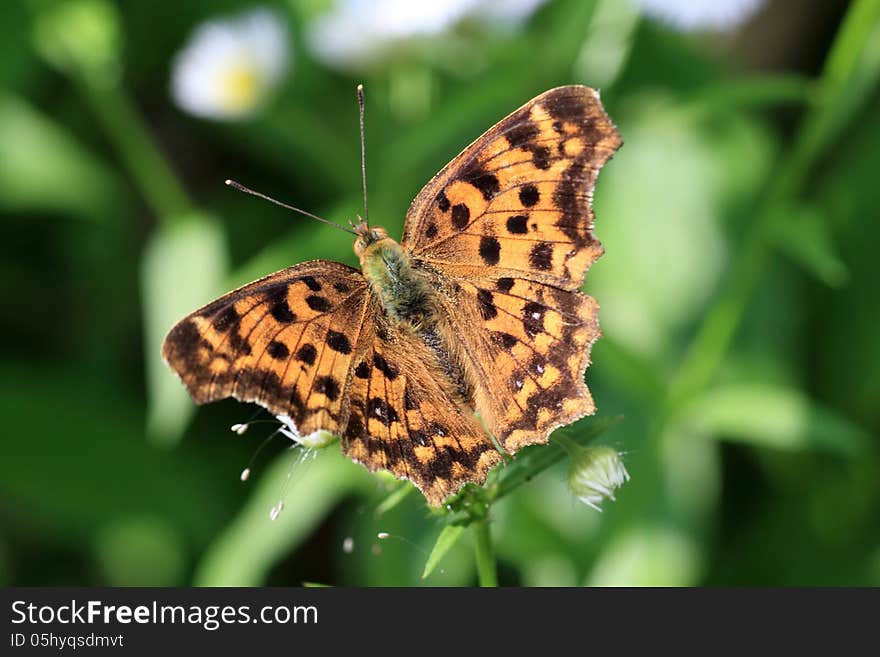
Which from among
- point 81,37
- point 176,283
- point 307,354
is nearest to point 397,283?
point 307,354

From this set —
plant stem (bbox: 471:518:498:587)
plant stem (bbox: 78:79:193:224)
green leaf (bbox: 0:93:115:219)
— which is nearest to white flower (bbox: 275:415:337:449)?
plant stem (bbox: 471:518:498:587)

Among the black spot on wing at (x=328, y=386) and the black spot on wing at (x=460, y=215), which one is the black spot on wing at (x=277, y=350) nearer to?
the black spot on wing at (x=328, y=386)

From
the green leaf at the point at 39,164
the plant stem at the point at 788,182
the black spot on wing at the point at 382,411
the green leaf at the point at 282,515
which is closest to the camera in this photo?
the black spot on wing at the point at 382,411

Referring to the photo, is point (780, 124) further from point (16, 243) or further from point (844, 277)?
point (16, 243)

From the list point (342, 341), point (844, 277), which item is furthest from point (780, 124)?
point (342, 341)

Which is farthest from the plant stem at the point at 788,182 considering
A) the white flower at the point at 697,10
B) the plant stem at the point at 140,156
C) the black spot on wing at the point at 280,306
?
the plant stem at the point at 140,156

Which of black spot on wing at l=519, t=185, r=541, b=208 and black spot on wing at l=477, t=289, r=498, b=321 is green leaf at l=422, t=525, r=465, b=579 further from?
black spot on wing at l=519, t=185, r=541, b=208

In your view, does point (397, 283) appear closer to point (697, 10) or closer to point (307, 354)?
point (307, 354)
